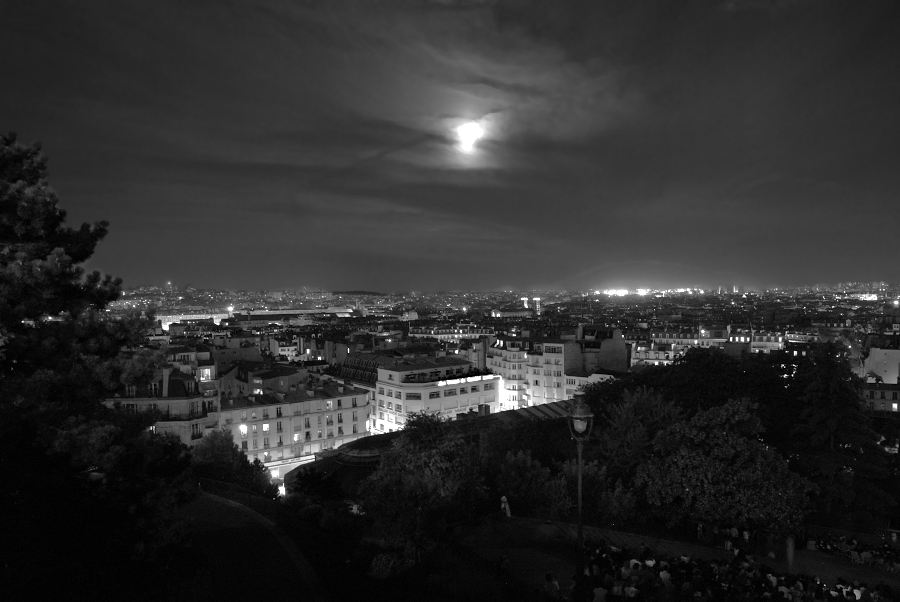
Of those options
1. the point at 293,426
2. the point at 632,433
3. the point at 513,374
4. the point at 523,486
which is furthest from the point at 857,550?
the point at 513,374

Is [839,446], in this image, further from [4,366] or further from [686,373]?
[4,366]

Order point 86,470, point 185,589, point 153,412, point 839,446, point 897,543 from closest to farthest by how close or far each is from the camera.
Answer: point 86,470 → point 185,589 → point 153,412 → point 897,543 → point 839,446

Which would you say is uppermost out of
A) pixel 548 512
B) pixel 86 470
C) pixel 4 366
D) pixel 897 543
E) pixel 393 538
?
pixel 4 366

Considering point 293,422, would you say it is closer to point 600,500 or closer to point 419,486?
point 600,500

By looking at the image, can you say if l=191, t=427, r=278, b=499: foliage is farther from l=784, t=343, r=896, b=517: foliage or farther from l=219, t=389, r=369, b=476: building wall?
l=784, t=343, r=896, b=517: foliage

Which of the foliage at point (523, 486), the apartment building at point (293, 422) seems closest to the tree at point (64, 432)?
the foliage at point (523, 486)

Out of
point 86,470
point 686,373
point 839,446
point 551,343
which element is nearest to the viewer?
point 86,470

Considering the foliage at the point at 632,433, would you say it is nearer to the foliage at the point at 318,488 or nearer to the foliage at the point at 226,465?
the foliage at the point at 318,488

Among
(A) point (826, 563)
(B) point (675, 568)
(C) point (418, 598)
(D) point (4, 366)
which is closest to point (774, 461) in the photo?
(A) point (826, 563)
